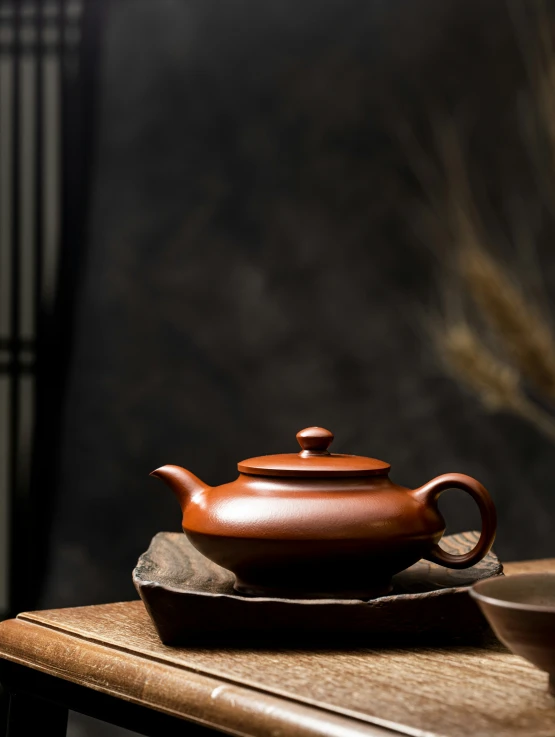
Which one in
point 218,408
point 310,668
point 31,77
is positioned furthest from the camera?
point 218,408

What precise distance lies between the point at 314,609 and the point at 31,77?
246 cm

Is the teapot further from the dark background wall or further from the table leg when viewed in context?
the dark background wall

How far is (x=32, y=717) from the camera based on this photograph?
72 cm

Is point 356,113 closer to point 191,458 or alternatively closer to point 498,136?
point 498,136

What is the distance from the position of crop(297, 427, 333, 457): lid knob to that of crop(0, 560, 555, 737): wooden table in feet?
0.54

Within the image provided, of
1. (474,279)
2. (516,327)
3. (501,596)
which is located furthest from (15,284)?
(501,596)

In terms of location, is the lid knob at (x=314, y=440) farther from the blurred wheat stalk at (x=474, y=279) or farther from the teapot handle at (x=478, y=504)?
the blurred wheat stalk at (x=474, y=279)

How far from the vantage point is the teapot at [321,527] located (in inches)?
26.1

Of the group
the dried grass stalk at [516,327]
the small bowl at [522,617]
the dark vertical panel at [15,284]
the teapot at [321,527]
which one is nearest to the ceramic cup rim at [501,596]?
the small bowl at [522,617]

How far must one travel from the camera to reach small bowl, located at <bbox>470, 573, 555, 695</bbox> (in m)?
0.49

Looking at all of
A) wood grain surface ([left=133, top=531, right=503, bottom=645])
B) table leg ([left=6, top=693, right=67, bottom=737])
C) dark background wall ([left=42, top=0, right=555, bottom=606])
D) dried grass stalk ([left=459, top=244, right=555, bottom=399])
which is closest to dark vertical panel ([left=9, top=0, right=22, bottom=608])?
dark background wall ([left=42, top=0, right=555, bottom=606])

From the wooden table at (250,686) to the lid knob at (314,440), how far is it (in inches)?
Answer: 6.5

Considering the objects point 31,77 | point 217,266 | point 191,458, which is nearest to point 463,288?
point 217,266

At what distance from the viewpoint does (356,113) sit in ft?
9.86
